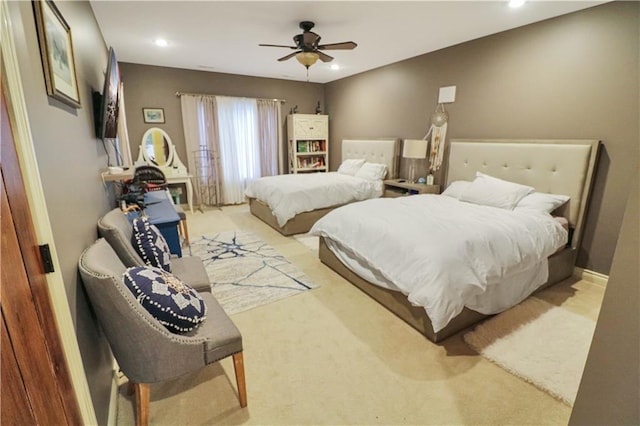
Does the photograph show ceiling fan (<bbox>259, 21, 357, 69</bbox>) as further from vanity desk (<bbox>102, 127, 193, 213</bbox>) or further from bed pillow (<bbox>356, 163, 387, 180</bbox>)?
vanity desk (<bbox>102, 127, 193, 213</bbox>)

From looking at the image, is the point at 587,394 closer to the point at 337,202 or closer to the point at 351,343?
the point at 351,343

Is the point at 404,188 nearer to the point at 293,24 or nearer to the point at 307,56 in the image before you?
the point at 307,56

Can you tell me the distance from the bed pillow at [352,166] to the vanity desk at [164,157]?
2791 mm

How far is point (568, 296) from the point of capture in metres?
2.63

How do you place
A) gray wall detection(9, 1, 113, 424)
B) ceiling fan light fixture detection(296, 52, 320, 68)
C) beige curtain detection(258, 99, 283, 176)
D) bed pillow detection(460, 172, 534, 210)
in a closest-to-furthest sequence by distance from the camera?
gray wall detection(9, 1, 113, 424) < bed pillow detection(460, 172, 534, 210) < ceiling fan light fixture detection(296, 52, 320, 68) < beige curtain detection(258, 99, 283, 176)

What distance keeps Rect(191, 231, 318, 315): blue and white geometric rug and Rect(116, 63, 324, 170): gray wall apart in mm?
A: 2501

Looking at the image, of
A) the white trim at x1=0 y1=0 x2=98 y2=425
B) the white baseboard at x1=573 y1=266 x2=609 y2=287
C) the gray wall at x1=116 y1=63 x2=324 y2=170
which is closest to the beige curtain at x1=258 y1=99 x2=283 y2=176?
the gray wall at x1=116 y1=63 x2=324 y2=170

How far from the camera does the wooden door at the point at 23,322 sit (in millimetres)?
718

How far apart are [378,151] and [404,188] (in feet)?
3.08

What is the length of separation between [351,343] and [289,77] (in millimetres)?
5402

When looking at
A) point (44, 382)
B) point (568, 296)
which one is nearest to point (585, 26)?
point (568, 296)

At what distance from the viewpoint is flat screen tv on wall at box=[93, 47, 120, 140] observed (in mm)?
2010

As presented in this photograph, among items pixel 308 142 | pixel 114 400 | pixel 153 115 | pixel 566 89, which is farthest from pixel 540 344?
pixel 153 115

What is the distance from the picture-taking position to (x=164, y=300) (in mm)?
1328
